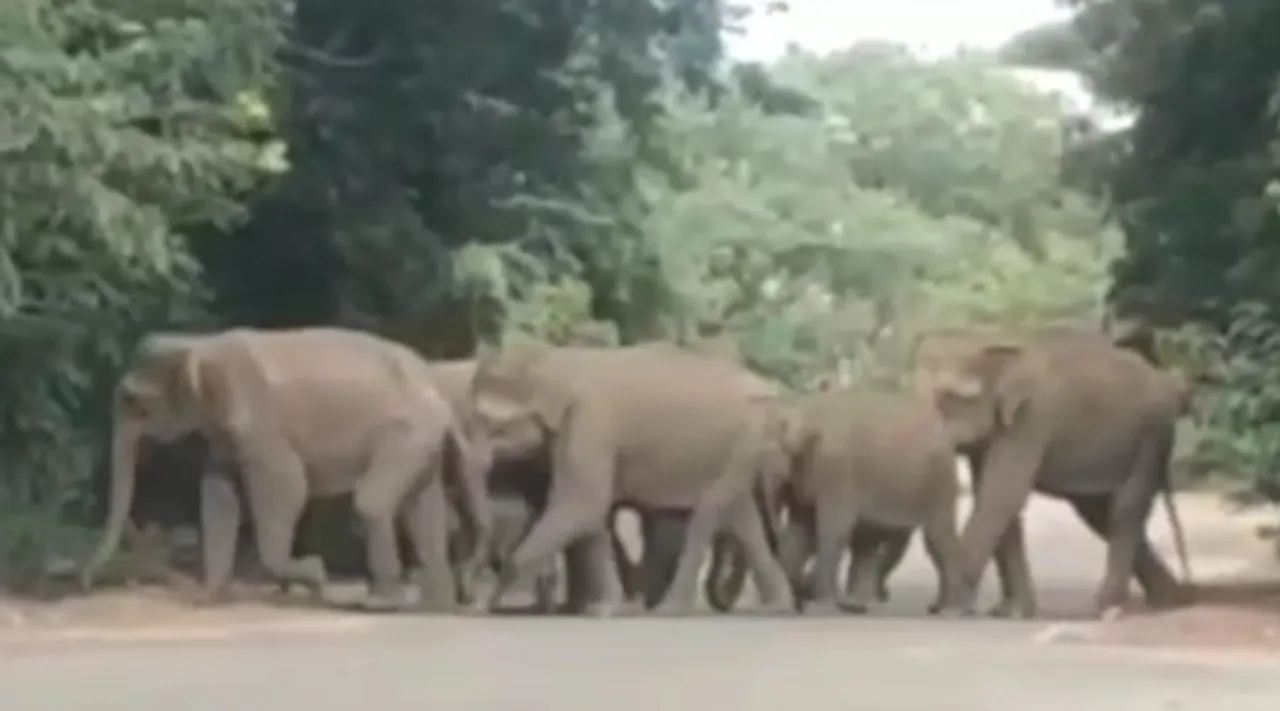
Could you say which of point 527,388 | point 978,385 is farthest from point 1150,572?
point 527,388

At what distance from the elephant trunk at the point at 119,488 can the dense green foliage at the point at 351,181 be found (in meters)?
0.26

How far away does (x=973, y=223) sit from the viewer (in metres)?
26.9

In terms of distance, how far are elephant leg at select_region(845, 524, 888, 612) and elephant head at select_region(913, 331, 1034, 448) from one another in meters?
0.51

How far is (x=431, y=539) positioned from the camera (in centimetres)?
977

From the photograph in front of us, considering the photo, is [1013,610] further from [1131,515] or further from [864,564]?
[864,564]

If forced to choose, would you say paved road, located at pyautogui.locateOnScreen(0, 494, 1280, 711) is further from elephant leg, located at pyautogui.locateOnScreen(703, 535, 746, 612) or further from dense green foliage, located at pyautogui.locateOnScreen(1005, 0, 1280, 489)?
elephant leg, located at pyautogui.locateOnScreen(703, 535, 746, 612)

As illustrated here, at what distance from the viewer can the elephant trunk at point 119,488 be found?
9531mm

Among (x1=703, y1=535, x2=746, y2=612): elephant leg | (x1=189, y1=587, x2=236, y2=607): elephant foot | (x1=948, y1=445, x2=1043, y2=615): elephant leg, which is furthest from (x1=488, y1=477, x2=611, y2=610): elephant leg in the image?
(x1=948, y1=445, x2=1043, y2=615): elephant leg

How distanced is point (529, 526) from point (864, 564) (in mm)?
1372

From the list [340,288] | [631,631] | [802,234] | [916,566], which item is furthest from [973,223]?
[631,631]

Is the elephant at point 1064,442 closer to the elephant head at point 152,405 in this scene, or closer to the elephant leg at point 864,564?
the elephant leg at point 864,564

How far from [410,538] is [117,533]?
109 cm

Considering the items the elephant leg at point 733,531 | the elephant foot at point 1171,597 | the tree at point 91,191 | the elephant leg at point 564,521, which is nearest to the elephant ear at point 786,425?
the elephant leg at point 733,531

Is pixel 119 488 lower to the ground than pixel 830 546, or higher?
higher
